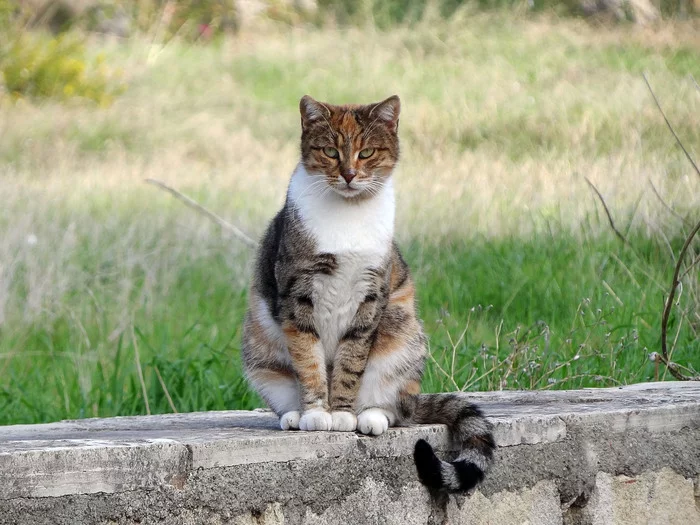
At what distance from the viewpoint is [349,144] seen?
2.95 m

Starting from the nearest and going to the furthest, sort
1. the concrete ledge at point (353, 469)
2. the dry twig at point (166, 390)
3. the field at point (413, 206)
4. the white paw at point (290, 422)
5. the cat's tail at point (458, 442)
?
1. the concrete ledge at point (353, 469)
2. the cat's tail at point (458, 442)
3. the white paw at point (290, 422)
4. the dry twig at point (166, 390)
5. the field at point (413, 206)

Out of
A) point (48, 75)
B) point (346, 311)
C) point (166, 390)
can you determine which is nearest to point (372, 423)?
point (346, 311)

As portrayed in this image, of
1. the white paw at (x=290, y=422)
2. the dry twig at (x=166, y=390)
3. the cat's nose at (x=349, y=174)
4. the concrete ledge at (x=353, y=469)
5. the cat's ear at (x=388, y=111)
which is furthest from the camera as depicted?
the dry twig at (x=166, y=390)

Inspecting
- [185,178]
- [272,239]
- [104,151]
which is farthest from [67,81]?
[272,239]

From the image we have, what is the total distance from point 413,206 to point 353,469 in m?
4.89

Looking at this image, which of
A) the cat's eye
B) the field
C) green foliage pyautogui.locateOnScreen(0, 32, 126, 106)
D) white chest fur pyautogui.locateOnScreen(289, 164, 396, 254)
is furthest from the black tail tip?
green foliage pyautogui.locateOnScreen(0, 32, 126, 106)

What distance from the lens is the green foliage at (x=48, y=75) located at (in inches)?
510

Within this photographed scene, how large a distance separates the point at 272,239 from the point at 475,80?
10088 mm

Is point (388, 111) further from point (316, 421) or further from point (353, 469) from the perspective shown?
point (353, 469)

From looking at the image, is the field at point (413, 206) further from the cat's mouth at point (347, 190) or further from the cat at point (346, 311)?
Result: the cat's mouth at point (347, 190)

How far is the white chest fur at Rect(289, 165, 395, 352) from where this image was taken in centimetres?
280

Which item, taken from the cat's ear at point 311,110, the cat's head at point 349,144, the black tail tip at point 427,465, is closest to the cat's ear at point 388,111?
the cat's head at point 349,144

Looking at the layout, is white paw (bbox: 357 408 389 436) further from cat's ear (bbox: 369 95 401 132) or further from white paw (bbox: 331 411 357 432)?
cat's ear (bbox: 369 95 401 132)

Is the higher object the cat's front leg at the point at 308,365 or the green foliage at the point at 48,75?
the cat's front leg at the point at 308,365
